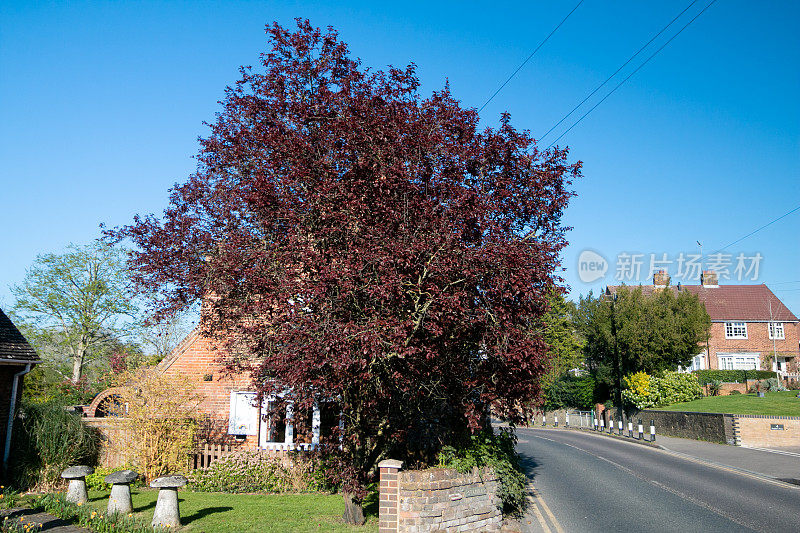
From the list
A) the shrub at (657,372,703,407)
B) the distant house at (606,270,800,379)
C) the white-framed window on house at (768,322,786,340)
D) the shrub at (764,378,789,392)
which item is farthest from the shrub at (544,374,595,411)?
the white-framed window on house at (768,322,786,340)

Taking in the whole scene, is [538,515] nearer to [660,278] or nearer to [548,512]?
[548,512]

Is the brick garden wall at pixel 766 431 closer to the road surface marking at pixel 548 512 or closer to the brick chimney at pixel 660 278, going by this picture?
the road surface marking at pixel 548 512

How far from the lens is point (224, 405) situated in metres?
15.2

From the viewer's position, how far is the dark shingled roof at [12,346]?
47.0 feet

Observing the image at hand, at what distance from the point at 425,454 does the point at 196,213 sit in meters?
6.27

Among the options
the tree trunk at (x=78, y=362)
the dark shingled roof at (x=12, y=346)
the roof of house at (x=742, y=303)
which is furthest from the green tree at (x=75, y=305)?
the roof of house at (x=742, y=303)

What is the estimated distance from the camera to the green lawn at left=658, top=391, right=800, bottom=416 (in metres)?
26.7

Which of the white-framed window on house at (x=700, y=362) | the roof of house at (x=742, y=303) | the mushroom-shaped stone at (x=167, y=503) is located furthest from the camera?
the roof of house at (x=742, y=303)

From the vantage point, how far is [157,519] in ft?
31.8

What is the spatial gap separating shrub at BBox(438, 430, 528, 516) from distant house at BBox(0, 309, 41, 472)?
37.8 ft

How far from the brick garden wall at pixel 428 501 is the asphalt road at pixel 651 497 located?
1.81 meters

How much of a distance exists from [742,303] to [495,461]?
163ft

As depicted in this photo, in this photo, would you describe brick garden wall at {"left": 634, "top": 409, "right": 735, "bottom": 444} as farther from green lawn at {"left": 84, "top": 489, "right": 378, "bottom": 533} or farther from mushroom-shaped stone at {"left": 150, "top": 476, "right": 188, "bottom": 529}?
mushroom-shaped stone at {"left": 150, "top": 476, "right": 188, "bottom": 529}

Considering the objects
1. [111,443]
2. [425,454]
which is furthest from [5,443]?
[425,454]
